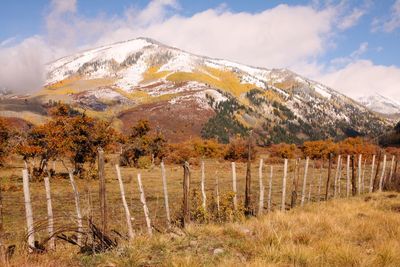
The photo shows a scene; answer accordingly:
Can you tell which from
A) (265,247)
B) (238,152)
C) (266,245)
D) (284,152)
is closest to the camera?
(265,247)

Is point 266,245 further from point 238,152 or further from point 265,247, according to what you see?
point 238,152

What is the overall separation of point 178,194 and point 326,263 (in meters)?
18.7

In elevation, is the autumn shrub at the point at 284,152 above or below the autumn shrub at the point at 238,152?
below

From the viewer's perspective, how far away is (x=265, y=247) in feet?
27.4

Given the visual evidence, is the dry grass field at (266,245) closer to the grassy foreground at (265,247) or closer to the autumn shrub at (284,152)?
the grassy foreground at (265,247)

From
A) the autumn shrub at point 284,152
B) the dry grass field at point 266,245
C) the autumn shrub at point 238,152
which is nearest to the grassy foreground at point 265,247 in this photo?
the dry grass field at point 266,245

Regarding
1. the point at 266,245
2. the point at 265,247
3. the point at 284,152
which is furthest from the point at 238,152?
the point at 265,247

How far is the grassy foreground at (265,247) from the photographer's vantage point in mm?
7321

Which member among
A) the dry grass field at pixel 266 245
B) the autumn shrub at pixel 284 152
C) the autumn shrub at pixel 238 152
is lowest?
the autumn shrub at pixel 284 152

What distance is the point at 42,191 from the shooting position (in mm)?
28422

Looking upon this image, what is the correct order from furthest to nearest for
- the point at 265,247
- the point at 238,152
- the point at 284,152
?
the point at 284,152 → the point at 238,152 → the point at 265,247

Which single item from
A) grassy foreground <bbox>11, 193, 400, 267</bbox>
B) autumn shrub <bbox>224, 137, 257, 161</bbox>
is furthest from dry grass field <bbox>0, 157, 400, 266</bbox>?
autumn shrub <bbox>224, 137, 257, 161</bbox>

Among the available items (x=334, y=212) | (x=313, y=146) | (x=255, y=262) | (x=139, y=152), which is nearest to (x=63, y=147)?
(x=139, y=152)

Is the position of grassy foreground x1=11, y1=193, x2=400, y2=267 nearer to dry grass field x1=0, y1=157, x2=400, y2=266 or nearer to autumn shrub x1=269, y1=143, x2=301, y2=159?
dry grass field x1=0, y1=157, x2=400, y2=266
